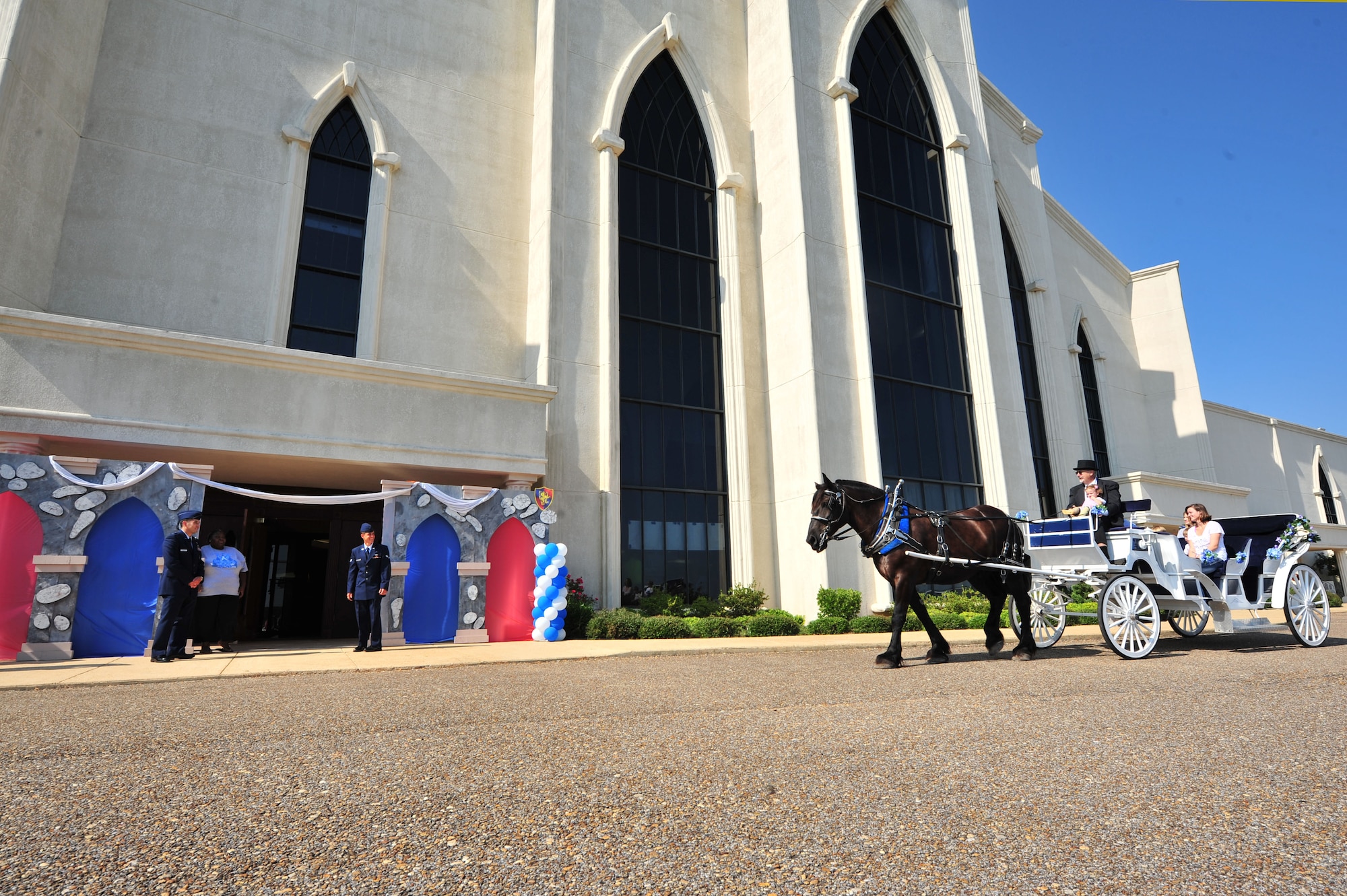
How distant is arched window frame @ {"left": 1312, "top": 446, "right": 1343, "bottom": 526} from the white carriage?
141ft

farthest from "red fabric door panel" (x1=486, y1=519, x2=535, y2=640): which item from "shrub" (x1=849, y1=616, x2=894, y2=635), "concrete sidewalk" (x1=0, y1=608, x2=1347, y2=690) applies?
"shrub" (x1=849, y1=616, x2=894, y2=635)

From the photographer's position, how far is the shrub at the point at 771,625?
1532cm

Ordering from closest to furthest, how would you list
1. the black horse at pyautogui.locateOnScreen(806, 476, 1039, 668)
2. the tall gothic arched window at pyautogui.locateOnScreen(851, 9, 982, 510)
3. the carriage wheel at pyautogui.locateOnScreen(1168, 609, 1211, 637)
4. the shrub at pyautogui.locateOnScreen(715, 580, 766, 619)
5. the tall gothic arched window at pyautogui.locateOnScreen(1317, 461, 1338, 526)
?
the black horse at pyautogui.locateOnScreen(806, 476, 1039, 668)
the carriage wheel at pyautogui.locateOnScreen(1168, 609, 1211, 637)
the shrub at pyautogui.locateOnScreen(715, 580, 766, 619)
the tall gothic arched window at pyautogui.locateOnScreen(851, 9, 982, 510)
the tall gothic arched window at pyautogui.locateOnScreen(1317, 461, 1338, 526)

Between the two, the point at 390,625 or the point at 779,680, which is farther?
the point at 390,625

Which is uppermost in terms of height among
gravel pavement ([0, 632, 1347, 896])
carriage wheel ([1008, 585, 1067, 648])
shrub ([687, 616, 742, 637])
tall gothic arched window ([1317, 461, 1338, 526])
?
tall gothic arched window ([1317, 461, 1338, 526])

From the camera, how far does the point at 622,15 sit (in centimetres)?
2047

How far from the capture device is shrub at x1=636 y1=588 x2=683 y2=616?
1692 cm

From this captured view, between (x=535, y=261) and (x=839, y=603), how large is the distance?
11807mm

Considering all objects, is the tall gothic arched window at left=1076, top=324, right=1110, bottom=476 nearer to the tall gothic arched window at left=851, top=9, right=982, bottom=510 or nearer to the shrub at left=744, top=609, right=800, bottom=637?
the tall gothic arched window at left=851, top=9, right=982, bottom=510

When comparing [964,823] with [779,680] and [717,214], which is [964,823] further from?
[717,214]

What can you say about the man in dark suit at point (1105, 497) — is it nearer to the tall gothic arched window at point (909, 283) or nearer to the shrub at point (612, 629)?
the shrub at point (612, 629)

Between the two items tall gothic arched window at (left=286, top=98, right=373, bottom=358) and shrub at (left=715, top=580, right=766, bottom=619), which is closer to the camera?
shrub at (left=715, top=580, right=766, bottom=619)

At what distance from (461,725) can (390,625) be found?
8494 mm

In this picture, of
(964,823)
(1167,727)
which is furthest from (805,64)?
(964,823)
